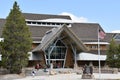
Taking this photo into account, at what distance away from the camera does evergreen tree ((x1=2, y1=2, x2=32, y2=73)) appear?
43.7 meters

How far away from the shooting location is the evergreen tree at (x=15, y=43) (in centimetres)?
4372

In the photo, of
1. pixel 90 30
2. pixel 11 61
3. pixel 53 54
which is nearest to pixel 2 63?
pixel 11 61

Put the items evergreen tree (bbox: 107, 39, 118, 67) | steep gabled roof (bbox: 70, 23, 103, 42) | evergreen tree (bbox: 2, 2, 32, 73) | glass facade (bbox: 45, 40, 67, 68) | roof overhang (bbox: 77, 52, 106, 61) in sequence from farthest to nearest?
steep gabled roof (bbox: 70, 23, 103, 42) → roof overhang (bbox: 77, 52, 106, 61) → glass facade (bbox: 45, 40, 67, 68) → evergreen tree (bbox: 107, 39, 118, 67) → evergreen tree (bbox: 2, 2, 32, 73)

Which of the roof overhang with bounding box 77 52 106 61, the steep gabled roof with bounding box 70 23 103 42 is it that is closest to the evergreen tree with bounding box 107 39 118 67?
the roof overhang with bounding box 77 52 106 61

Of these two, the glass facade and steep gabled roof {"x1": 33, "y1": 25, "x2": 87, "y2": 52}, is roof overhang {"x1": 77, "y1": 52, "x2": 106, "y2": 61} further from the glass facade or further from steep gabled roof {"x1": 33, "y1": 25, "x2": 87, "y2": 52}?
steep gabled roof {"x1": 33, "y1": 25, "x2": 87, "y2": 52}

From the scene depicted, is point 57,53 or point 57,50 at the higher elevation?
point 57,50

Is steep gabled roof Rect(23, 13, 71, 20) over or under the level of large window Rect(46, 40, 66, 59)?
over

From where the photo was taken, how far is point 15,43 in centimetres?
4391

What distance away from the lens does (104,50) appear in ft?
217

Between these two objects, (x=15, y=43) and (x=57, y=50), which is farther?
(x=57, y=50)

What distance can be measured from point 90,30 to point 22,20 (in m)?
29.9

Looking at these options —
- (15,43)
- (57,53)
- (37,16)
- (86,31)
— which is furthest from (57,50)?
(15,43)

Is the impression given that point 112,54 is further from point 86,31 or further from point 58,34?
point 86,31

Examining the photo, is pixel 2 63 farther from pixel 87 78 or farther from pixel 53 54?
pixel 53 54
